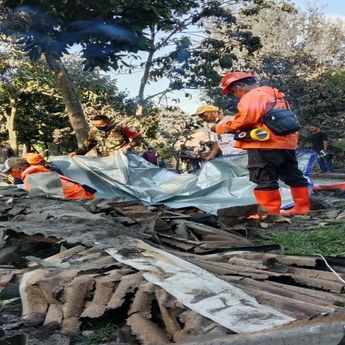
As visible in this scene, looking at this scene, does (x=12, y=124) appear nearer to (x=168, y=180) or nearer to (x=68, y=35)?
(x=68, y=35)

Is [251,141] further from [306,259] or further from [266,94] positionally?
[306,259]

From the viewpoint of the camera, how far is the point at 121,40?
8008 millimetres

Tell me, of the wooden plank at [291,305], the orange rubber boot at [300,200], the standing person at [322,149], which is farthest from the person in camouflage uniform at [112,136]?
the standing person at [322,149]

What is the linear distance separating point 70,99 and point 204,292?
8705 millimetres

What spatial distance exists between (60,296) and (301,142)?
63.7ft

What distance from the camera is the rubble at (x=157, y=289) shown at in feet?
6.53

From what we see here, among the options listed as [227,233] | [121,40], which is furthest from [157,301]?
[121,40]

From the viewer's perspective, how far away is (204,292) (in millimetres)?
2283

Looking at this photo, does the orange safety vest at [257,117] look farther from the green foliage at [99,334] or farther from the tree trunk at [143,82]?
the tree trunk at [143,82]

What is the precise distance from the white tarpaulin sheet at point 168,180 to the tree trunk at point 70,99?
268 centimetres

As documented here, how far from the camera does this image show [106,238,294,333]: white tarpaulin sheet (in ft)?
6.43

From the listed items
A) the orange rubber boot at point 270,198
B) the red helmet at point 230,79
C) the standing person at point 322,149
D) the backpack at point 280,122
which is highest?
the red helmet at point 230,79

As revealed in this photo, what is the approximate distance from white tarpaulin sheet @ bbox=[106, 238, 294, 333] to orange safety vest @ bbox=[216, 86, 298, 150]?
8.81 ft

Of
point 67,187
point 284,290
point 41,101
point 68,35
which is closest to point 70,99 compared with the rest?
point 68,35
